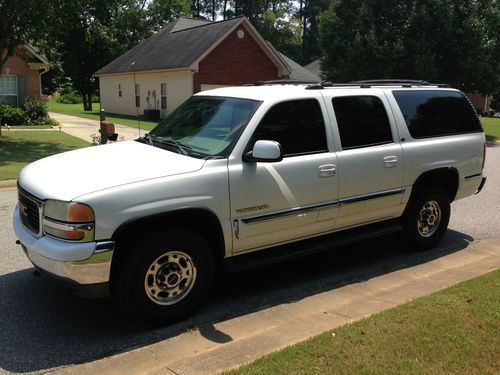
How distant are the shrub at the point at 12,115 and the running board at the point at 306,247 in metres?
22.7

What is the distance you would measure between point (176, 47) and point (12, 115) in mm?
11779

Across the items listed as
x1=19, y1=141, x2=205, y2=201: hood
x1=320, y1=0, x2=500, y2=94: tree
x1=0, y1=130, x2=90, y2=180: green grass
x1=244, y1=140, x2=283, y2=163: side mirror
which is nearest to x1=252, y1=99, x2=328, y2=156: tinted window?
x1=244, y1=140, x2=283, y2=163: side mirror

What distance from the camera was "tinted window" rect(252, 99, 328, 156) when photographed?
466 cm

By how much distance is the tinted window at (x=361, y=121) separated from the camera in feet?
17.0

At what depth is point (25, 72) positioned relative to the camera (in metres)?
26.4

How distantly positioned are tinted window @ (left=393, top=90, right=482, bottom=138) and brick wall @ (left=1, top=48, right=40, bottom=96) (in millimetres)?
24191

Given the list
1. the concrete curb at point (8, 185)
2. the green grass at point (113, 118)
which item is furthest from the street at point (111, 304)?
the green grass at point (113, 118)

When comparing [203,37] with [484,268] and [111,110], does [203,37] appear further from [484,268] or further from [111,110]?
[484,268]

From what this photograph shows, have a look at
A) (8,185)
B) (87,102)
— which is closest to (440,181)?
(8,185)

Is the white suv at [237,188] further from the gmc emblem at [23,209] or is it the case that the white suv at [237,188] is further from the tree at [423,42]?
the tree at [423,42]

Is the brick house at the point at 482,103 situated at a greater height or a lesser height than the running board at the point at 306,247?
greater

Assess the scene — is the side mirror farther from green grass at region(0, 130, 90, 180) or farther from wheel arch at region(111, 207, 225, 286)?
green grass at region(0, 130, 90, 180)

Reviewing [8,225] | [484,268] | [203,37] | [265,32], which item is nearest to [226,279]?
[484,268]

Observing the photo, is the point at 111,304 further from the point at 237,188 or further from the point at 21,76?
the point at 21,76
